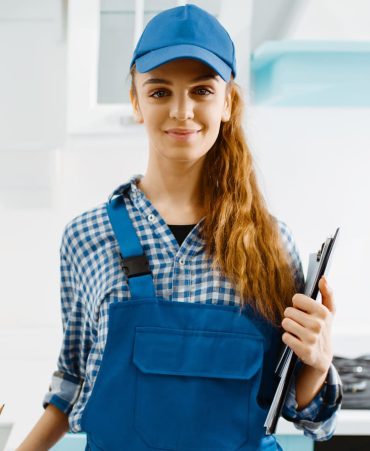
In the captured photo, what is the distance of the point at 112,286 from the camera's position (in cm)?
109

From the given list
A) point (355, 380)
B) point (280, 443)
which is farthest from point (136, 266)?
point (355, 380)

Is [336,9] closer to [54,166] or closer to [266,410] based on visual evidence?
[54,166]

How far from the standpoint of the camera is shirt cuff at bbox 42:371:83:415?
1149 mm

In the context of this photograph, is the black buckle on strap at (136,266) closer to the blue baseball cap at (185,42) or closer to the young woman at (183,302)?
the young woman at (183,302)

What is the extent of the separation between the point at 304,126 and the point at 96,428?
1418 mm

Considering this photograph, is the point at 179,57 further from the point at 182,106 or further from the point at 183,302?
the point at 183,302

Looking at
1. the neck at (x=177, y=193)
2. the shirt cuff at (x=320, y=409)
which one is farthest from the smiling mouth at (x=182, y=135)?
the shirt cuff at (x=320, y=409)

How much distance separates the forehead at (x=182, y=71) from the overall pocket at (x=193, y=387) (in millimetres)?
397

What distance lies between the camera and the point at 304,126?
2195mm

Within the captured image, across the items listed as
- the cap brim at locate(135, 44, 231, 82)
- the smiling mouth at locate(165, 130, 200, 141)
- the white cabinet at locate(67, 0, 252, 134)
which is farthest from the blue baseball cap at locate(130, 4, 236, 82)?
the white cabinet at locate(67, 0, 252, 134)

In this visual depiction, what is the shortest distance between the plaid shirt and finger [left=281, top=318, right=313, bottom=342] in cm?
12

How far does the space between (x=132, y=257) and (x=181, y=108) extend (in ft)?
0.82

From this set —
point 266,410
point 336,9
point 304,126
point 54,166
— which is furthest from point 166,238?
point 336,9

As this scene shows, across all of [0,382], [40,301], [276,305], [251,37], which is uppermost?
[251,37]
